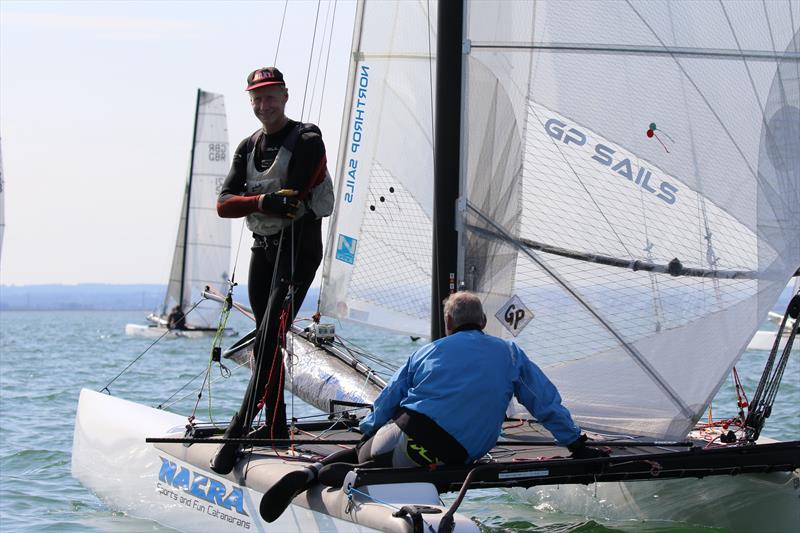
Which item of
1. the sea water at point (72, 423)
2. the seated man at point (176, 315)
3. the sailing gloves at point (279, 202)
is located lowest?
the seated man at point (176, 315)

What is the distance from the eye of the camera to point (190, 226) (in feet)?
95.3

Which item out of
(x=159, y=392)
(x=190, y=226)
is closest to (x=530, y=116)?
(x=159, y=392)

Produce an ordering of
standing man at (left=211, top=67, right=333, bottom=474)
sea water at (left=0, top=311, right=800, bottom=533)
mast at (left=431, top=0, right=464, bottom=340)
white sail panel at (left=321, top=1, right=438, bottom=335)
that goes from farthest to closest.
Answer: white sail panel at (left=321, top=1, right=438, bottom=335) → sea water at (left=0, top=311, right=800, bottom=533) → mast at (left=431, top=0, right=464, bottom=340) → standing man at (left=211, top=67, right=333, bottom=474)

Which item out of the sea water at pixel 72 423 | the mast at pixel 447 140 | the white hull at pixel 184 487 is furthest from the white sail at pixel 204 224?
the mast at pixel 447 140

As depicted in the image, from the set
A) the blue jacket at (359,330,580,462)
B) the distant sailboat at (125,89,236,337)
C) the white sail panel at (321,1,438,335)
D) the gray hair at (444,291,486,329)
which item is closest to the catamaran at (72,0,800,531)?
the blue jacket at (359,330,580,462)

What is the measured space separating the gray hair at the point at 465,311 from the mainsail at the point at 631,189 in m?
1.20

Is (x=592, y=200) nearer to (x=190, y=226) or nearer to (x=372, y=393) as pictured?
(x=372, y=393)

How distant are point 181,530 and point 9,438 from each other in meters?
4.04

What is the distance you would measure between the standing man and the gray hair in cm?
96

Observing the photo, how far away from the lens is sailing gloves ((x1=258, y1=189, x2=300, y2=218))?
4.91m

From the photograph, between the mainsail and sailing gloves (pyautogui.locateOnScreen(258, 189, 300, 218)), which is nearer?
sailing gloves (pyautogui.locateOnScreen(258, 189, 300, 218))

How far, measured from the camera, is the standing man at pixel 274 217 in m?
5.04

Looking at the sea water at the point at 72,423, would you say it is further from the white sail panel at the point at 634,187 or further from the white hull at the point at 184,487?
the white sail panel at the point at 634,187

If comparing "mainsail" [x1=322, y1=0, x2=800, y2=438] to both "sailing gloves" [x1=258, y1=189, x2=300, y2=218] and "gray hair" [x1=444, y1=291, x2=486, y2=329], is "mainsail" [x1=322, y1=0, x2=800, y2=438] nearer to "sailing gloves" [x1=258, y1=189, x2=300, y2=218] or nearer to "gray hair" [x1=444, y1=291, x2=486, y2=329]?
"sailing gloves" [x1=258, y1=189, x2=300, y2=218]
